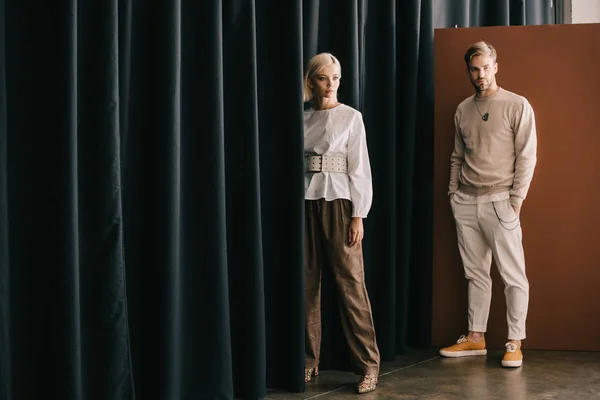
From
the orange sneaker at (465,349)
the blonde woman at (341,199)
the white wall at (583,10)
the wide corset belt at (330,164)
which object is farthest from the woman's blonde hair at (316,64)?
the white wall at (583,10)

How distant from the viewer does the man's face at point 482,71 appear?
3.87m

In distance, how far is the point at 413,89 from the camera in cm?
423

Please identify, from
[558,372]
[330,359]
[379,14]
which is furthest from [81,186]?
[558,372]

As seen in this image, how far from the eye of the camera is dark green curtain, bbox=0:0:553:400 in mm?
2672

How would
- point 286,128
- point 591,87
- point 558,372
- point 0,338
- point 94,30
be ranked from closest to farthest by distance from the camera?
point 0,338
point 94,30
point 286,128
point 558,372
point 591,87

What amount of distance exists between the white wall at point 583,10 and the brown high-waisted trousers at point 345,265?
2.78 metres

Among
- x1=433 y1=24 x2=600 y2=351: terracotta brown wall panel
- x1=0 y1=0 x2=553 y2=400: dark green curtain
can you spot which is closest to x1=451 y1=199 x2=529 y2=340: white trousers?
x1=433 y1=24 x2=600 y2=351: terracotta brown wall panel

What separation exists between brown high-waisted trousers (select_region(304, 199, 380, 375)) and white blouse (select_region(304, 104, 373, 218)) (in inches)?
2.0

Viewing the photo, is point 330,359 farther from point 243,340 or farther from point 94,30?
point 94,30

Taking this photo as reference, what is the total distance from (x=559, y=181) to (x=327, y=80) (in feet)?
4.70

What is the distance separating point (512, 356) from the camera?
12.6 ft

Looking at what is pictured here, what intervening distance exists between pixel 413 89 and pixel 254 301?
5.21ft

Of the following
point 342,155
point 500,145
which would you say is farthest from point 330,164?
point 500,145

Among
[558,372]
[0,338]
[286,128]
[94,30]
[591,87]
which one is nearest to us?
[0,338]
